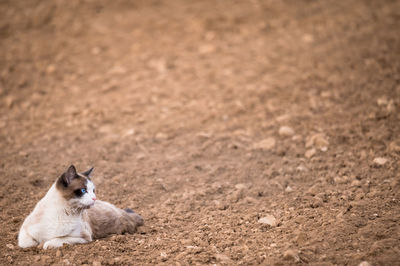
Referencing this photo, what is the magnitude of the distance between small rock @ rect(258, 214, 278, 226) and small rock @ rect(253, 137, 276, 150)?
1651 mm

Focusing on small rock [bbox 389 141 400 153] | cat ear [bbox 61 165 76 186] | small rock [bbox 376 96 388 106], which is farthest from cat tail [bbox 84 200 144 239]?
small rock [bbox 376 96 388 106]

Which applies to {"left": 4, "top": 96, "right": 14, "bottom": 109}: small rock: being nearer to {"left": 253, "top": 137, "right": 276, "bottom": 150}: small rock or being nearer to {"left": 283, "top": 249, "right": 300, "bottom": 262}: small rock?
{"left": 253, "top": 137, "right": 276, "bottom": 150}: small rock

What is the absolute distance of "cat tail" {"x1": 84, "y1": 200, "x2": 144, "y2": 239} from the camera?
13.3 feet

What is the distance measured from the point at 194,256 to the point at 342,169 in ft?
7.94

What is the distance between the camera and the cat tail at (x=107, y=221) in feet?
13.3

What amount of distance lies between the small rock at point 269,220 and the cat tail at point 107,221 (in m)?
1.34

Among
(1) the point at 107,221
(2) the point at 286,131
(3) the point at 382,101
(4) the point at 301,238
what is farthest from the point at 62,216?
(3) the point at 382,101

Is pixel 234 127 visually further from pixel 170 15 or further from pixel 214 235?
pixel 170 15

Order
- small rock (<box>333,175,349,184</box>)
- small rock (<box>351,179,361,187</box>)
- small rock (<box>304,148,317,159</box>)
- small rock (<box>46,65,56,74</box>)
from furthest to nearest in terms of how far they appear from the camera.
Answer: small rock (<box>46,65,56,74</box>) < small rock (<box>304,148,317,159</box>) < small rock (<box>333,175,349,184</box>) < small rock (<box>351,179,361,187</box>)

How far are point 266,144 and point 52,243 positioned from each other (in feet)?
10.8

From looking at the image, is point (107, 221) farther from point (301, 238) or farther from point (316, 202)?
point (316, 202)

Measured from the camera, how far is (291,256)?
3.48 m

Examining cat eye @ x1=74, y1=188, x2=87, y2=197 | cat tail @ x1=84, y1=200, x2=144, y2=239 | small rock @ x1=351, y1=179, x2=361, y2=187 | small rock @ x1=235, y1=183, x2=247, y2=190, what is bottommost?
small rock @ x1=351, y1=179, x2=361, y2=187

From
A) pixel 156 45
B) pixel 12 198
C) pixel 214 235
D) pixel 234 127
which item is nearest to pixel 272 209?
pixel 214 235
